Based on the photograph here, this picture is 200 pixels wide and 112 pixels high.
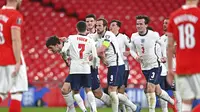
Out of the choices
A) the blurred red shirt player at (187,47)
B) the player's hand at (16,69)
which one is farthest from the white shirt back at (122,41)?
the blurred red shirt player at (187,47)

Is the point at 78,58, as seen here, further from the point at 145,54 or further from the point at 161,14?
the point at 161,14

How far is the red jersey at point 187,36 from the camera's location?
23.8 feet

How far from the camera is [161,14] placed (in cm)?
2241

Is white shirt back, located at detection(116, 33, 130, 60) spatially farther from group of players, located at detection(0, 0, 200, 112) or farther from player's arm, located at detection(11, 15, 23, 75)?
player's arm, located at detection(11, 15, 23, 75)

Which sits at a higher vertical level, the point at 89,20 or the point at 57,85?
the point at 89,20

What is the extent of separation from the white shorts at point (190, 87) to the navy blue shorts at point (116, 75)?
4971 mm

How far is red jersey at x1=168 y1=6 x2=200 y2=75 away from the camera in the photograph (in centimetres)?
727

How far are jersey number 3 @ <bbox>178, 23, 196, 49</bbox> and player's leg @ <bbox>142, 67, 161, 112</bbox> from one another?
15.9ft

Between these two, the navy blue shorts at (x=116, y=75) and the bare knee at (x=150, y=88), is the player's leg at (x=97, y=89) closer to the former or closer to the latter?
the navy blue shorts at (x=116, y=75)

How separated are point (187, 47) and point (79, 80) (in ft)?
15.0

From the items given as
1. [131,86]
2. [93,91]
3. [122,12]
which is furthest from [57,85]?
[93,91]

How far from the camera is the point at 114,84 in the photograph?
12.3m

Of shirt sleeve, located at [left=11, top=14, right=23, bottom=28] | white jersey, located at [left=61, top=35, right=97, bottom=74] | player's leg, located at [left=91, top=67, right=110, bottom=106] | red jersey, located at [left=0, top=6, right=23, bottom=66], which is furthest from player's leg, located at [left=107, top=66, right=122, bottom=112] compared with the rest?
shirt sleeve, located at [left=11, top=14, right=23, bottom=28]

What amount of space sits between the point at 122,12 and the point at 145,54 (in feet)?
31.8
